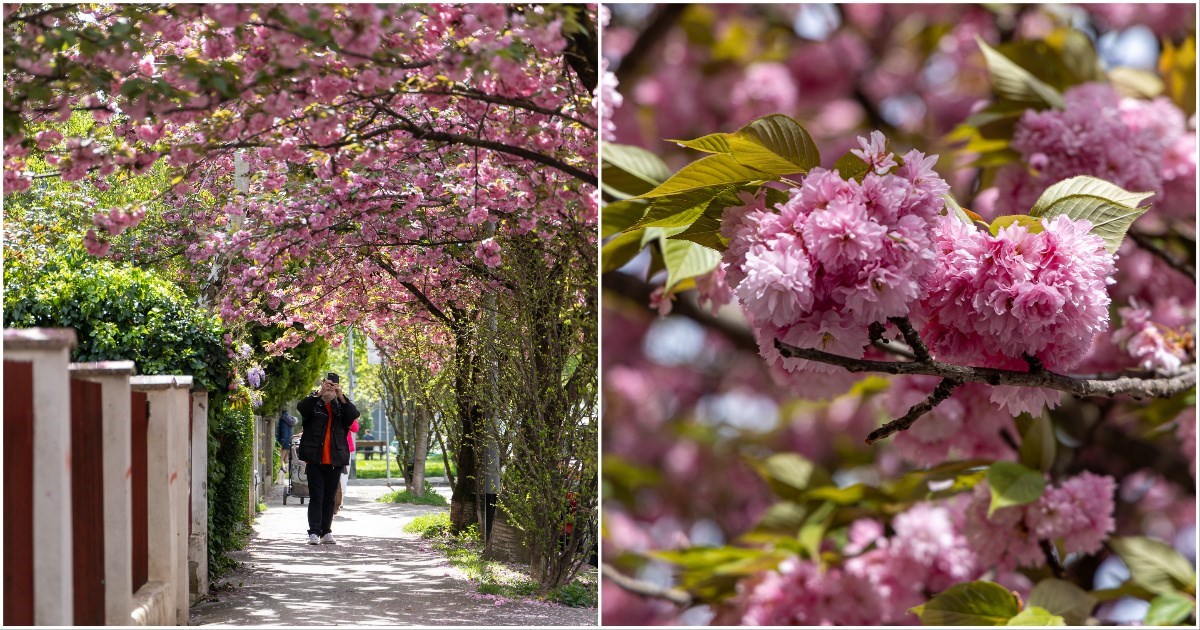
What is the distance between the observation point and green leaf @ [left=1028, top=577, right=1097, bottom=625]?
3.74ft

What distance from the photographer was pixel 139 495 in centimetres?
139

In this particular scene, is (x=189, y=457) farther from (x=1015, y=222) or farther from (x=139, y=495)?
(x=1015, y=222)

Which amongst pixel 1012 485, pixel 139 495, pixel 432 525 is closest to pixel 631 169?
pixel 1012 485

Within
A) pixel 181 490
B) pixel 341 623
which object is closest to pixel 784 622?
pixel 341 623

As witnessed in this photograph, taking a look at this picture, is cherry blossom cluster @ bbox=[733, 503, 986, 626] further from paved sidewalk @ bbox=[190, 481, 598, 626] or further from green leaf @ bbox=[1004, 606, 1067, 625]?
paved sidewalk @ bbox=[190, 481, 598, 626]

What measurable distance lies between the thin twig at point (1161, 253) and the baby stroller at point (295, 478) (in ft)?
4.53

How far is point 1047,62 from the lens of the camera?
1368 mm

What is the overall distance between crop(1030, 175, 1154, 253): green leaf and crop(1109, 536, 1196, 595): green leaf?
0.70 m

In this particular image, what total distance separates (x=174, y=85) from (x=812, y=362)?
116 cm

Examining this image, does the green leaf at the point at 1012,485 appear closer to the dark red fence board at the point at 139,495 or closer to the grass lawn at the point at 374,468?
the grass lawn at the point at 374,468

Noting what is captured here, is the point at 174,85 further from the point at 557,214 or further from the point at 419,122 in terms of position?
the point at 557,214

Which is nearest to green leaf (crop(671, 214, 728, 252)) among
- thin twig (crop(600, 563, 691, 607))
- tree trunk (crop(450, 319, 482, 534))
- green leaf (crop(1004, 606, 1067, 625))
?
thin twig (crop(600, 563, 691, 607))

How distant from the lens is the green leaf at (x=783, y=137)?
0.62 metres

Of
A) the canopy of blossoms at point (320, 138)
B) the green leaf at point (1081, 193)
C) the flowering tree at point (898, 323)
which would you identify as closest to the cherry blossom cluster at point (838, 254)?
the flowering tree at point (898, 323)
